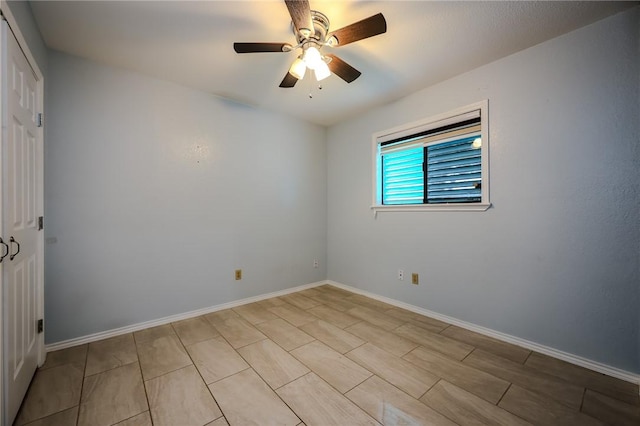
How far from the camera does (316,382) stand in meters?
1.63

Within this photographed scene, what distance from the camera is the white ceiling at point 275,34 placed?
1633 mm

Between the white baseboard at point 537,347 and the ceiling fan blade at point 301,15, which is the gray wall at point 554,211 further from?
the ceiling fan blade at point 301,15

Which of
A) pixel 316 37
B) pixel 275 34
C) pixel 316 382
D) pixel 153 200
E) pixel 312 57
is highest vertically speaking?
pixel 275 34

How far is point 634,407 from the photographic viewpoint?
142 cm

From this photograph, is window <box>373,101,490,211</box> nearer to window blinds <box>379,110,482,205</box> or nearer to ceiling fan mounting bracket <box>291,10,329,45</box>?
window blinds <box>379,110,482,205</box>

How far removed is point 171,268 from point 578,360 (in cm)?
347

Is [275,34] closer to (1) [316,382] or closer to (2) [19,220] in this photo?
(2) [19,220]

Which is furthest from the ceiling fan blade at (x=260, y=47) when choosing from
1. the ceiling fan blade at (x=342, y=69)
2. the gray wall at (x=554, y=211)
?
the gray wall at (x=554, y=211)

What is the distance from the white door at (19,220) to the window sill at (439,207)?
9.75 ft

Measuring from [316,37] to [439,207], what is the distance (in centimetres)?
189

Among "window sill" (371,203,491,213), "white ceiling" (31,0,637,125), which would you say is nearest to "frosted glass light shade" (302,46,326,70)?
"white ceiling" (31,0,637,125)

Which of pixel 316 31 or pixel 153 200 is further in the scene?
pixel 153 200

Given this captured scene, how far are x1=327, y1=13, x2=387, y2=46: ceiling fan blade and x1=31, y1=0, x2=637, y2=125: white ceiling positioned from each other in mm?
223

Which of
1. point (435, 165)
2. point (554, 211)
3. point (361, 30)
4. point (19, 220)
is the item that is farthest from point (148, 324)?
point (554, 211)
